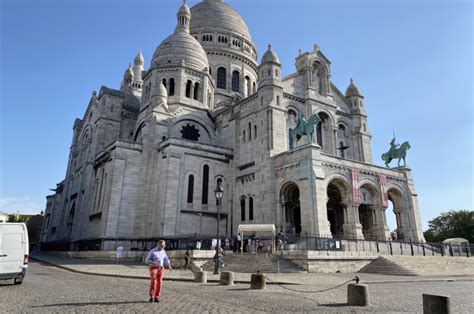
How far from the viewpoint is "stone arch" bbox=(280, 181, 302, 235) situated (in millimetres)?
28938

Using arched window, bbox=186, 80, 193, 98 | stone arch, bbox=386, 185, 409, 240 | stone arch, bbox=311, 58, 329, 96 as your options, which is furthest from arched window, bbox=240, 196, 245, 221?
stone arch, bbox=311, 58, 329, 96

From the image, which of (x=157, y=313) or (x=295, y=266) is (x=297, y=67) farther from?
(x=157, y=313)

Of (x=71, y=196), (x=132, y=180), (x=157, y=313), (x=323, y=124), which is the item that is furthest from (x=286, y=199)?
(x=71, y=196)

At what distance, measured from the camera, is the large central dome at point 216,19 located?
5247cm

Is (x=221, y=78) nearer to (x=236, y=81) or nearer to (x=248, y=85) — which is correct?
(x=236, y=81)

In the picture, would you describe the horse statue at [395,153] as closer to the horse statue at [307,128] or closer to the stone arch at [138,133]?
the horse statue at [307,128]

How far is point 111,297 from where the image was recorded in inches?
372

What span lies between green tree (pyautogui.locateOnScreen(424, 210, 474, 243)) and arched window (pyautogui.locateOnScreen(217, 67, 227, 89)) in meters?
42.4

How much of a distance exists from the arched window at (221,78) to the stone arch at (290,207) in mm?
23768

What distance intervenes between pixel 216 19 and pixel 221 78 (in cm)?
1082

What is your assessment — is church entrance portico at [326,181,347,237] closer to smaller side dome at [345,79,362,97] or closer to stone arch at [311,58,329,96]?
stone arch at [311,58,329,96]

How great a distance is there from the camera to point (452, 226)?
5438 cm

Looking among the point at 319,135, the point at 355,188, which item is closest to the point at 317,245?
the point at 355,188

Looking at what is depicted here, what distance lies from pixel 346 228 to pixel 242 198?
1014 cm
